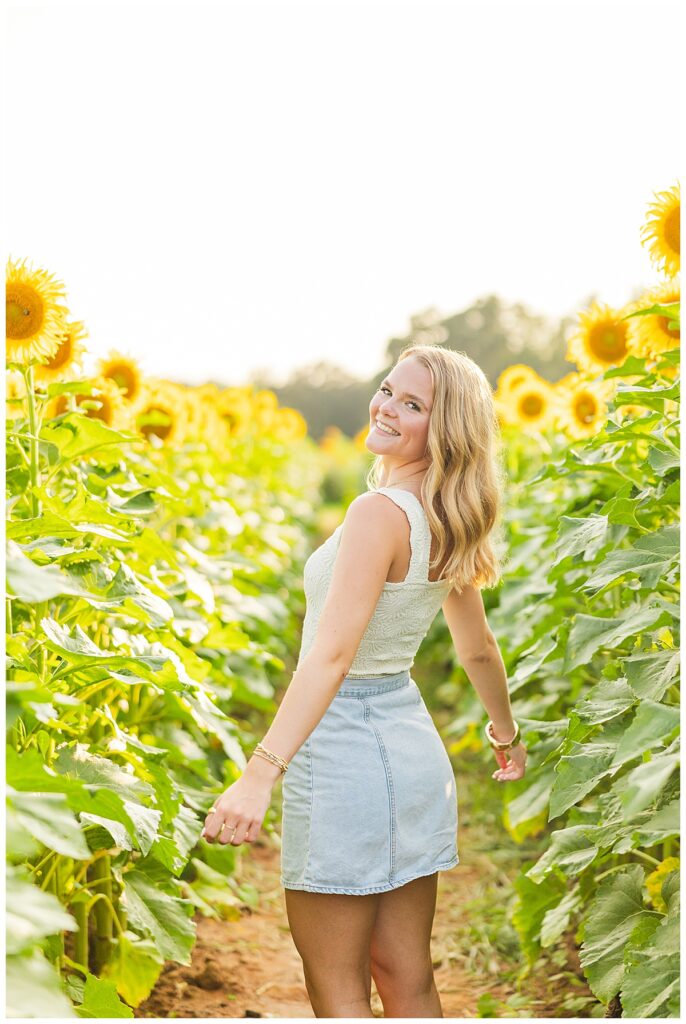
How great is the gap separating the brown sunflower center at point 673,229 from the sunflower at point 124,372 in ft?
7.55

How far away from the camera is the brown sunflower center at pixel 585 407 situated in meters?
4.53

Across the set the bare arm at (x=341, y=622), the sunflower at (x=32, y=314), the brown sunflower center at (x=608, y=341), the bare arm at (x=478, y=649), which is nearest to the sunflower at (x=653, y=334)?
the brown sunflower center at (x=608, y=341)

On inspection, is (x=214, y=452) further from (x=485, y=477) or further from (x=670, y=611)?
(x=670, y=611)

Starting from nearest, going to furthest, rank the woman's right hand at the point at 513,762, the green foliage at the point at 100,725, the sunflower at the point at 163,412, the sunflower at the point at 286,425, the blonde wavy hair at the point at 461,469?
the green foliage at the point at 100,725, the blonde wavy hair at the point at 461,469, the woman's right hand at the point at 513,762, the sunflower at the point at 163,412, the sunflower at the point at 286,425

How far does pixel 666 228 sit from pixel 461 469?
1.02 m

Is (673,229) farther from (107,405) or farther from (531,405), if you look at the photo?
(531,405)

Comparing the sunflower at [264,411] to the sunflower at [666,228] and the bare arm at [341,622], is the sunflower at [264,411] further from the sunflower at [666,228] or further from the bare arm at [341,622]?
the bare arm at [341,622]

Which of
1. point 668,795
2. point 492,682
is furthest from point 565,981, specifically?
point 668,795

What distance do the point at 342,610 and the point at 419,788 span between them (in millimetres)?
464

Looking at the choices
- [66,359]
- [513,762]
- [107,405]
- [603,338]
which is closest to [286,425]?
[603,338]

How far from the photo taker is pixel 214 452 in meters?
6.03

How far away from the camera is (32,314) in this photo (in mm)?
2883

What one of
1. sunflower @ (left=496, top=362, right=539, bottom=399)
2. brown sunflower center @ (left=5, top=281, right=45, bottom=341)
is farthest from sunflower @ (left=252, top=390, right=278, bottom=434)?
brown sunflower center @ (left=5, top=281, right=45, bottom=341)

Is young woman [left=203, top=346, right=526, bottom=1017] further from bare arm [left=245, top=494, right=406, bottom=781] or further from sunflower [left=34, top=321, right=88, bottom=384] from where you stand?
sunflower [left=34, top=321, right=88, bottom=384]
